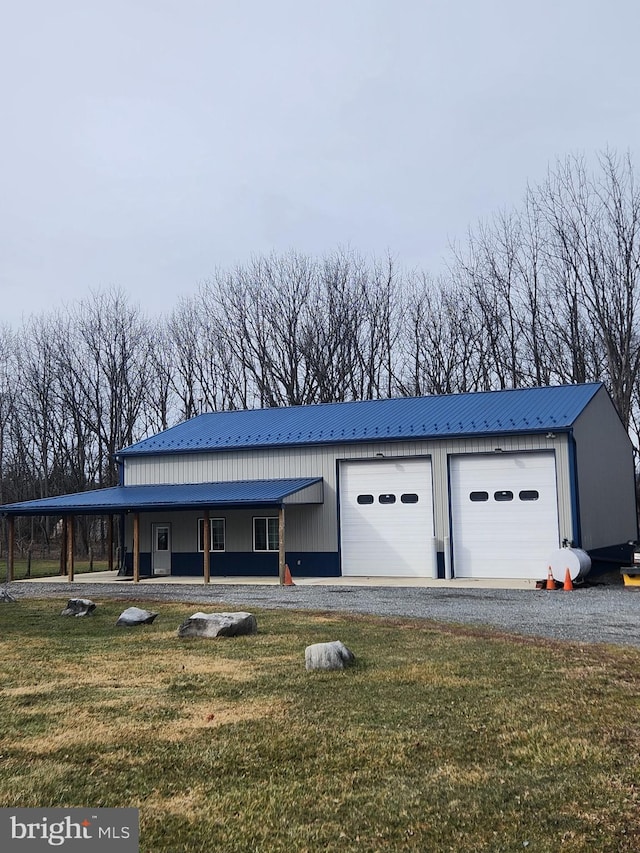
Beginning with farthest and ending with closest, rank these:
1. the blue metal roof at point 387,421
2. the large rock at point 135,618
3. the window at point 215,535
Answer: the window at point 215,535 → the blue metal roof at point 387,421 → the large rock at point 135,618

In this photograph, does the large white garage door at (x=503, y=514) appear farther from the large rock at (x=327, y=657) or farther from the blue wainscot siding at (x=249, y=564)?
the large rock at (x=327, y=657)

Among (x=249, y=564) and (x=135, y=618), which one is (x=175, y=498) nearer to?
(x=249, y=564)

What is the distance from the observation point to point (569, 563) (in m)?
20.7

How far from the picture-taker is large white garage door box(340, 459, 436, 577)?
80.8ft

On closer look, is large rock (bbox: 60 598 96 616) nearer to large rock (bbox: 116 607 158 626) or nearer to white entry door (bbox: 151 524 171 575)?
large rock (bbox: 116 607 158 626)

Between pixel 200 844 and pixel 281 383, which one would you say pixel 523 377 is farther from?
pixel 200 844

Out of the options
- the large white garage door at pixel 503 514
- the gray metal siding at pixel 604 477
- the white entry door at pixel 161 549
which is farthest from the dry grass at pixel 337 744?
the white entry door at pixel 161 549

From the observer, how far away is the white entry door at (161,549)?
27.9 metres

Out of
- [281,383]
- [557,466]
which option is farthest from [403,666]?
[281,383]

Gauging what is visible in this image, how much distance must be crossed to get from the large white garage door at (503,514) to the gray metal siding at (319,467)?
286 millimetres

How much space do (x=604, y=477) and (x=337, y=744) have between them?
22435 mm

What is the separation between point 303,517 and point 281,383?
872 inches

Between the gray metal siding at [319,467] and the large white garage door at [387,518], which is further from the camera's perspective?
the large white garage door at [387,518]

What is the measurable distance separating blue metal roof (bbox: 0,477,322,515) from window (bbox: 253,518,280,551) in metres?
1.28
